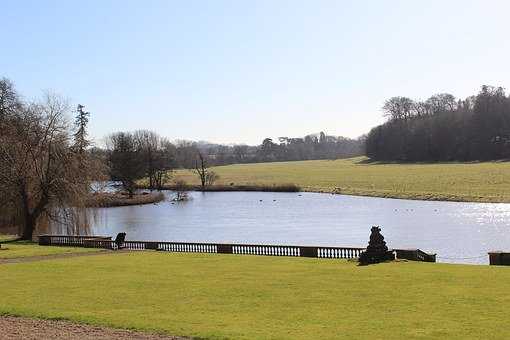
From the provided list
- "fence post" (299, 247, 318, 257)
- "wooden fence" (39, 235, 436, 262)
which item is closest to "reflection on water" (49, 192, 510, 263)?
"wooden fence" (39, 235, 436, 262)

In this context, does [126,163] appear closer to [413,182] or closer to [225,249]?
[413,182]

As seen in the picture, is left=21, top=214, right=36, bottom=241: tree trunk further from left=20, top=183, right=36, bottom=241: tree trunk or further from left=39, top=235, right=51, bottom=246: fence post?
left=39, top=235, right=51, bottom=246: fence post

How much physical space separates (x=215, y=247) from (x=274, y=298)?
19.7 meters

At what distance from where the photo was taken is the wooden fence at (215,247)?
104ft

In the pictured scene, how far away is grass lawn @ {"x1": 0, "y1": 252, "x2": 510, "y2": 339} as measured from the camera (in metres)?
14.5

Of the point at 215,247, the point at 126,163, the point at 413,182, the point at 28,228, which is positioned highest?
the point at 126,163

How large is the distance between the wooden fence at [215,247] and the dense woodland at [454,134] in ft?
379

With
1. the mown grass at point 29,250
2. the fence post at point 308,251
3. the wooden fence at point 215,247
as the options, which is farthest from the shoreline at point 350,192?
the mown grass at point 29,250

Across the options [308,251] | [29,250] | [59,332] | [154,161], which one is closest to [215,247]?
[308,251]

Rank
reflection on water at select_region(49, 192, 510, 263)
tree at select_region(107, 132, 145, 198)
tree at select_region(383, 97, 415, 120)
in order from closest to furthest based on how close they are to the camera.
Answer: reflection on water at select_region(49, 192, 510, 263) → tree at select_region(107, 132, 145, 198) → tree at select_region(383, 97, 415, 120)

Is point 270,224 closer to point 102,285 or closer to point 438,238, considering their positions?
point 438,238

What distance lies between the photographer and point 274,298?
1850cm

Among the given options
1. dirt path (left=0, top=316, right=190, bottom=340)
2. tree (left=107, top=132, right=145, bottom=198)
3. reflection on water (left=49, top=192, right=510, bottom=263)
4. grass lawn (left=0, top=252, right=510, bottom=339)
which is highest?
tree (left=107, top=132, right=145, bottom=198)

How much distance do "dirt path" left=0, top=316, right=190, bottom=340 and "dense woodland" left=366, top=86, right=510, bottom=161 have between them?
135m
